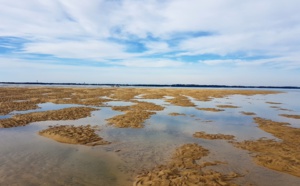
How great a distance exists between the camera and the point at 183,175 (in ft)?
29.3

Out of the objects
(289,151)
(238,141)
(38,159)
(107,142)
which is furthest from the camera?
(238,141)

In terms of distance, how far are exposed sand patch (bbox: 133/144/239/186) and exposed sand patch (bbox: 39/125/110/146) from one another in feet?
16.5

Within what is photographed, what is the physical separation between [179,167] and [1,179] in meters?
6.97

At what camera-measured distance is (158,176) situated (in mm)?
8742

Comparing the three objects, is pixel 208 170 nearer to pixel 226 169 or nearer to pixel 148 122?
pixel 226 169

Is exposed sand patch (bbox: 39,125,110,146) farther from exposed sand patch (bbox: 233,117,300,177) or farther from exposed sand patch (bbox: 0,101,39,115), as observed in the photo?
exposed sand patch (bbox: 0,101,39,115)

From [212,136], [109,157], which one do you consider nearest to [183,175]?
[109,157]

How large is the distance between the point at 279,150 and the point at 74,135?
12.4m

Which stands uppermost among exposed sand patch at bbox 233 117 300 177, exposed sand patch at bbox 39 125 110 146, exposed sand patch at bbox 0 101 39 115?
exposed sand patch at bbox 0 101 39 115

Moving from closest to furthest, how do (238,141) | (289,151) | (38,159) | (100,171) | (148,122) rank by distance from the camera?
(100,171)
(38,159)
(289,151)
(238,141)
(148,122)

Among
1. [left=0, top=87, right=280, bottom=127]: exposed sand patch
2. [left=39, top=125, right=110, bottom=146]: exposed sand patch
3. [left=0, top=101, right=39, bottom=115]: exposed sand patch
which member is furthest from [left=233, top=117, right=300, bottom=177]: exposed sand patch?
[left=0, top=101, right=39, bottom=115]: exposed sand patch

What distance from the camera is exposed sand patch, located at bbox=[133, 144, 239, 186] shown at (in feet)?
27.2

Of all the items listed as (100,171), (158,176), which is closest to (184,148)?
(158,176)

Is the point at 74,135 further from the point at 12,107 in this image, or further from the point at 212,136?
the point at 12,107
